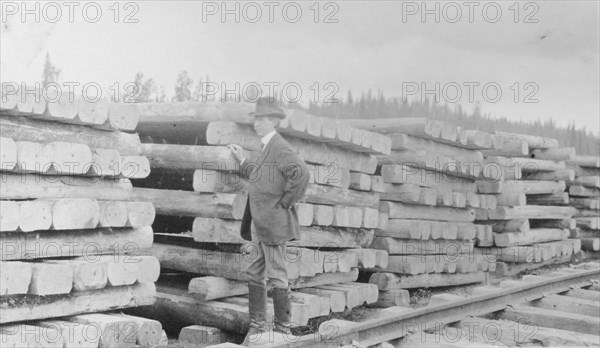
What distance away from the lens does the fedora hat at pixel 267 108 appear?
619 cm

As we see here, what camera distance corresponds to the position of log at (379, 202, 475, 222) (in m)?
9.20

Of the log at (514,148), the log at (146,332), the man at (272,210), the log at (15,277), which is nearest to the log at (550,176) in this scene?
the log at (514,148)

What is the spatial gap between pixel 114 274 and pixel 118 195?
658 mm

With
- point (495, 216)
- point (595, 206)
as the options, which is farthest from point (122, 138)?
point (595, 206)

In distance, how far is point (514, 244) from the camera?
1142 centimetres

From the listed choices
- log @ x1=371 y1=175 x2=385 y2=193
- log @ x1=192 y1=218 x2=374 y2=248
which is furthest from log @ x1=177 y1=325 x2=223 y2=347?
log @ x1=371 y1=175 x2=385 y2=193

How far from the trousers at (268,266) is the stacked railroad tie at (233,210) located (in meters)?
0.24

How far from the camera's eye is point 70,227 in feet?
18.1

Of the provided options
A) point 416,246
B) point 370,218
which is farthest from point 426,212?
point 370,218

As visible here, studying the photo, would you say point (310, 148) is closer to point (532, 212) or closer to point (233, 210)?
point (233, 210)

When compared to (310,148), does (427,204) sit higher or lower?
lower

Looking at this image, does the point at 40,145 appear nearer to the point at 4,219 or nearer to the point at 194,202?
the point at 4,219

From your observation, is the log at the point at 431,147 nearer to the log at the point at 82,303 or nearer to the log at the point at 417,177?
the log at the point at 417,177

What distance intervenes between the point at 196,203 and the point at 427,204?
3.71m
